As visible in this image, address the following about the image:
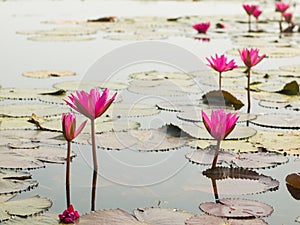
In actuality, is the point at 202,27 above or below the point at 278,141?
above

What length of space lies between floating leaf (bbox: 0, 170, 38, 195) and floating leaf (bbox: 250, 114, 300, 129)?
3.15 ft

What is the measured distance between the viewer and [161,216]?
4.31ft

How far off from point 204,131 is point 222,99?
499mm

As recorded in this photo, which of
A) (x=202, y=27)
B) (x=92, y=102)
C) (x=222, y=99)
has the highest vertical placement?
(x=202, y=27)

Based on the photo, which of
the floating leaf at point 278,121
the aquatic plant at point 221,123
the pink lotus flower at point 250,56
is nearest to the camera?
the aquatic plant at point 221,123

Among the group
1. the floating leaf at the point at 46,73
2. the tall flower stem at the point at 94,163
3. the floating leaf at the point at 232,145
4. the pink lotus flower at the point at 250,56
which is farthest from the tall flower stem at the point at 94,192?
the floating leaf at the point at 46,73

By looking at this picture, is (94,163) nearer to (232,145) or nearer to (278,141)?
(232,145)

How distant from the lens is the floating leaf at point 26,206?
1.31 metres

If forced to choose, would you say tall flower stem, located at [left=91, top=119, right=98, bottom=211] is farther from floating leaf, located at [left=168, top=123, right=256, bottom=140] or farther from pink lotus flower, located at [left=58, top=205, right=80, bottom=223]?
floating leaf, located at [left=168, top=123, right=256, bottom=140]

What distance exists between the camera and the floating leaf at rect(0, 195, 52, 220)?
1.31 metres

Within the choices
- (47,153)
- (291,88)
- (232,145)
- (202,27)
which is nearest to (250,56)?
(291,88)

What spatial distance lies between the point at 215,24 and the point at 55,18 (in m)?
1.74

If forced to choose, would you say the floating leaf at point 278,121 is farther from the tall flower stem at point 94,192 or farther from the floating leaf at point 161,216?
the floating leaf at point 161,216

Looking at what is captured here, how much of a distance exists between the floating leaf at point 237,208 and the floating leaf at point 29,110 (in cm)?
101
